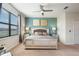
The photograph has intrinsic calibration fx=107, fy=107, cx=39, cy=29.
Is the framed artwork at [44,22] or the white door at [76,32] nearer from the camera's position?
the white door at [76,32]

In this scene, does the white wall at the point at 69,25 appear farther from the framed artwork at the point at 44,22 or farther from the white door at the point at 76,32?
the framed artwork at the point at 44,22

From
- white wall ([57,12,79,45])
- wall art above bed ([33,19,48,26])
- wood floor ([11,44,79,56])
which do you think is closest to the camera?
wood floor ([11,44,79,56])

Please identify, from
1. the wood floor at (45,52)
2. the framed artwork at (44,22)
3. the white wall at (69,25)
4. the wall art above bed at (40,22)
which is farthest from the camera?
the framed artwork at (44,22)

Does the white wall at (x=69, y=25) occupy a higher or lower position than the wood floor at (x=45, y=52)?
higher

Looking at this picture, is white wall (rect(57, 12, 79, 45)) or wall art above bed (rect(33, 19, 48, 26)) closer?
white wall (rect(57, 12, 79, 45))

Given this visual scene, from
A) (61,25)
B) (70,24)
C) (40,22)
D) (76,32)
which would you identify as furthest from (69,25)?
(40,22)

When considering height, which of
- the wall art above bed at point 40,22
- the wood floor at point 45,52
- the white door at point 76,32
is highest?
the wall art above bed at point 40,22

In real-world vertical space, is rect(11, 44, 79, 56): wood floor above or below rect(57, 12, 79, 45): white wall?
below

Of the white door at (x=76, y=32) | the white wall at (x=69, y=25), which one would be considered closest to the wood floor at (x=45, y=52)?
the white wall at (x=69, y=25)

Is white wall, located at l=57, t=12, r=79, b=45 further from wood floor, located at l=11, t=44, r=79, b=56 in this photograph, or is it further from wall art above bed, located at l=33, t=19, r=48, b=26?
wood floor, located at l=11, t=44, r=79, b=56

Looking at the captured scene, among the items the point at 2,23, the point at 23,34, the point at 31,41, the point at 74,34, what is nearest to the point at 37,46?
the point at 31,41

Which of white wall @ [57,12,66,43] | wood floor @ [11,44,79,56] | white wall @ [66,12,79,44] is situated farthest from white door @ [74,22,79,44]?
wood floor @ [11,44,79,56]

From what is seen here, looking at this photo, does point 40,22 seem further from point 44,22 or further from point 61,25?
point 61,25

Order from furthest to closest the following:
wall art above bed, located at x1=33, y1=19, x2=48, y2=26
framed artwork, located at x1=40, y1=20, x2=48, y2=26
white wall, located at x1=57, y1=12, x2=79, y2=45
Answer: framed artwork, located at x1=40, y1=20, x2=48, y2=26
wall art above bed, located at x1=33, y1=19, x2=48, y2=26
white wall, located at x1=57, y1=12, x2=79, y2=45
